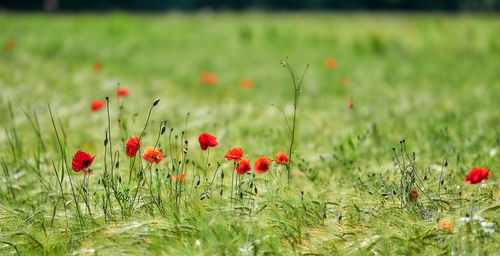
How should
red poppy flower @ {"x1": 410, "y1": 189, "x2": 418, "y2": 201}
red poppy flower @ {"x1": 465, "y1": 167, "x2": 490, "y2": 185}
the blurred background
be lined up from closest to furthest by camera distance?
1. red poppy flower @ {"x1": 465, "y1": 167, "x2": 490, "y2": 185}
2. red poppy flower @ {"x1": 410, "y1": 189, "x2": 418, "y2": 201}
3. the blurred background

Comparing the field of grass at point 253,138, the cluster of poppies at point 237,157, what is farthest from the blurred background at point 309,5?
the cluster of poppies at point 237,157

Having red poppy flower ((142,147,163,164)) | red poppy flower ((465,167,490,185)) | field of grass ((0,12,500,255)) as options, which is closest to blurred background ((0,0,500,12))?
field of grass ((0,12,500,255))

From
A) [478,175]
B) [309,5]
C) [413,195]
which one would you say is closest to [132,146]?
[413,195]

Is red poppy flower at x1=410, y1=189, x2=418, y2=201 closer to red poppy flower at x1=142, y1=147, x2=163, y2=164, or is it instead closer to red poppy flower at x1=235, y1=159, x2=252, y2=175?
red poppy flower at x1=235, y1=159, x2=252, y2=175

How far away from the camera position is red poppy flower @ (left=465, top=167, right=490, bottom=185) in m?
1.24

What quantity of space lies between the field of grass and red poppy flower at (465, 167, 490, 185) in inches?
2.2

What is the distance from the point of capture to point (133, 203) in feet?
4.50

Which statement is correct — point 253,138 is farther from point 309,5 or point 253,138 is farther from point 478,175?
point 309,5

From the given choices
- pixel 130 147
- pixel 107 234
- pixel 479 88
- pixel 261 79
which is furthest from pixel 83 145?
pixel 479 88

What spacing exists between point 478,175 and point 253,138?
146 centimetres

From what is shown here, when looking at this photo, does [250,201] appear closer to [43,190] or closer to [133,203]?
[133,203]

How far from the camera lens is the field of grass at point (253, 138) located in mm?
1245

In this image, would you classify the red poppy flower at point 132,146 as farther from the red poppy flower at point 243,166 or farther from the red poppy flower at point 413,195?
the red poppy flower at point 413,195

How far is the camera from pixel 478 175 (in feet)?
4.11
